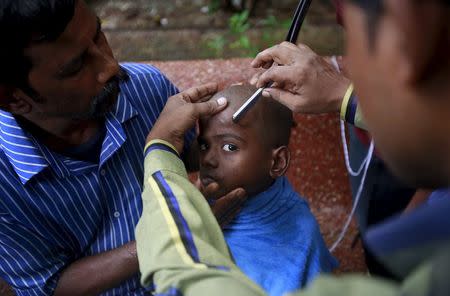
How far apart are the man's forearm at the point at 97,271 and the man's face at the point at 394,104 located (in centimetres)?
107

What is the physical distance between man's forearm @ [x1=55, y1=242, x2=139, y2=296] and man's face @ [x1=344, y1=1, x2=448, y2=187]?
1073 mm

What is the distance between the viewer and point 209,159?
5.54ft

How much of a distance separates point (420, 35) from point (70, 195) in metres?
1.24

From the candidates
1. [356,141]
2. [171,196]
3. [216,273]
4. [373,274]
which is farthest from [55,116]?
[373,274]

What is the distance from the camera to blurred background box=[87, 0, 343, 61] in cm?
407

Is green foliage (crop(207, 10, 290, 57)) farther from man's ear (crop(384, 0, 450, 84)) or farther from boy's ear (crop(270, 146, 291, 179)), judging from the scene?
man's ear (crop(384, 0, 450, 84))

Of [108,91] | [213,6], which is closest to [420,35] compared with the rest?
[108,91]

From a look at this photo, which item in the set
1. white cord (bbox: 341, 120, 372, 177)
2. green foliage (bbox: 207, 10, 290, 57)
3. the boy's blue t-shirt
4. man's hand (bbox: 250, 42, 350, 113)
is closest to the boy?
the boy's blue t-shirt

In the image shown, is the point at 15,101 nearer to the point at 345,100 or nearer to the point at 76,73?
the point at 76,73

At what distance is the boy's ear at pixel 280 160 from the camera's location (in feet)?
5.59

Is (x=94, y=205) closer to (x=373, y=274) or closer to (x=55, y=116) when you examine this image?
(x=55, y=116)

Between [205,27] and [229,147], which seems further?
[205,27]

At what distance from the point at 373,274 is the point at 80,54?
1521 millimetres

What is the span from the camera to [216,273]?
39.6 inches
